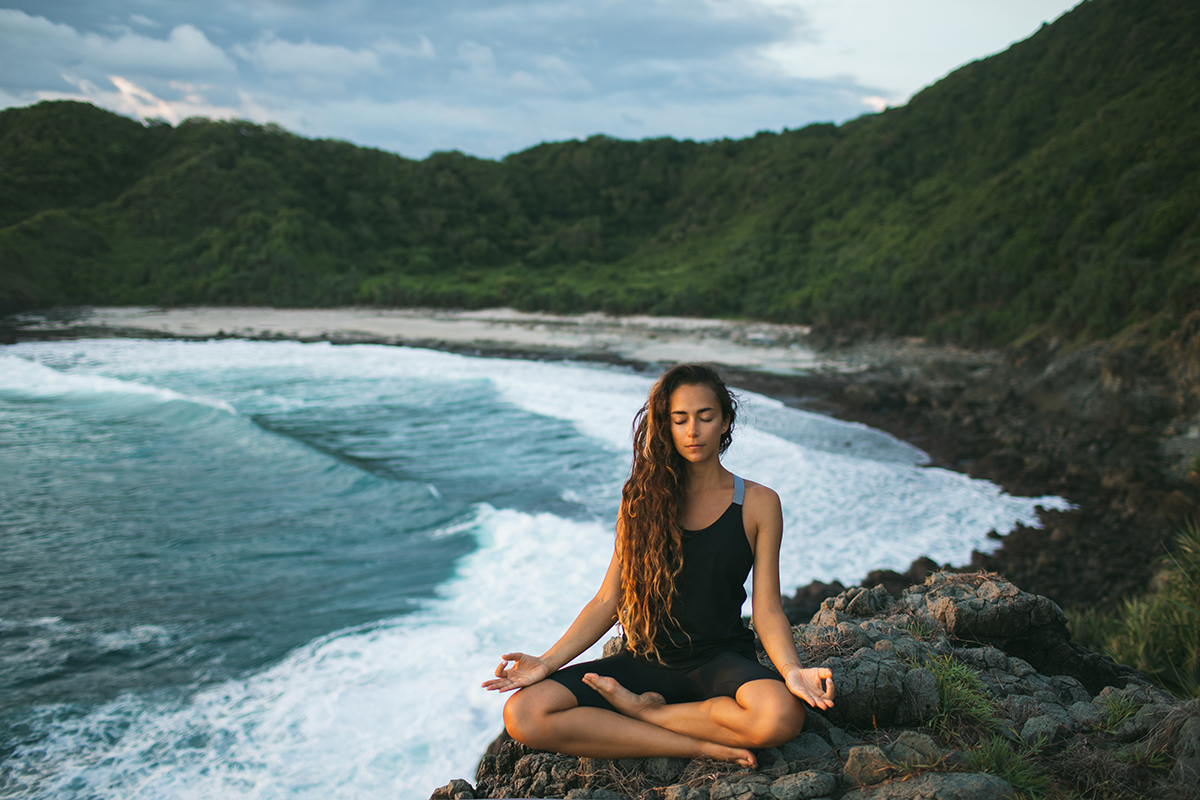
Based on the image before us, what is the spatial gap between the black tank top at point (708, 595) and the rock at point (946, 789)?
62 centimetres

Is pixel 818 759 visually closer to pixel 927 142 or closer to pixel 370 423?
pixel 370 423

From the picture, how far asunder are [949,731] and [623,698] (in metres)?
1.21

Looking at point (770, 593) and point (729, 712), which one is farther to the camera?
point (770, 593)

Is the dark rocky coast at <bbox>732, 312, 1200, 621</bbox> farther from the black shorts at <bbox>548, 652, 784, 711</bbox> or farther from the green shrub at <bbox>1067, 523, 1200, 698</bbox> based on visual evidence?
the black shorts at <bbox>548, 652, 784, 711</bbox>

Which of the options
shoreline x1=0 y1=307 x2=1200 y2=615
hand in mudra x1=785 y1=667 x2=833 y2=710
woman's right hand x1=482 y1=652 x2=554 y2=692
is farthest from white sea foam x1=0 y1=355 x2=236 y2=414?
hand in mudra x1=785 y1=667 x2=833 y2=710

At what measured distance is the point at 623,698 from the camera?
2.41 meters

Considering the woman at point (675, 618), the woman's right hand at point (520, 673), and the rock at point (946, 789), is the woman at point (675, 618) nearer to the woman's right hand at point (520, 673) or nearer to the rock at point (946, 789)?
the woman's right hand at point (520, 673)

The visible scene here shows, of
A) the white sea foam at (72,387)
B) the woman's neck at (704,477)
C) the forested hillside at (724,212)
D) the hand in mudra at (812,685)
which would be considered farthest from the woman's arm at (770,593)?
the forested hillside at (724,212)

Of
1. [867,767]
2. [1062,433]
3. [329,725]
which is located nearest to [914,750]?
[867,767]

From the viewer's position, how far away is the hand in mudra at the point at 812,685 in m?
2.14

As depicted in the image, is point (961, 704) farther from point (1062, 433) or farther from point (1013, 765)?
point (1062, 433)

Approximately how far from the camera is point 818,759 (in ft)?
7.81

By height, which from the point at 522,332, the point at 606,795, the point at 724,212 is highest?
the point at 724,212

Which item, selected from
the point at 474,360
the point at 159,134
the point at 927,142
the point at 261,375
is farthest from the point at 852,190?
the point at 159,134
